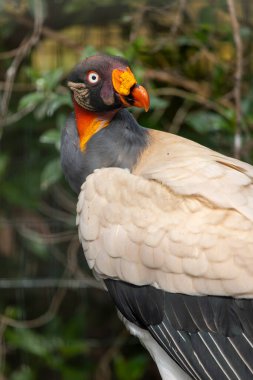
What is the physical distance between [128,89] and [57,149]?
1.53m

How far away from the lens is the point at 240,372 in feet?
7.87

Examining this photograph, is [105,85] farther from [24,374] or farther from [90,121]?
[24,374]

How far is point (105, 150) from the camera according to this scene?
2717 millimetres

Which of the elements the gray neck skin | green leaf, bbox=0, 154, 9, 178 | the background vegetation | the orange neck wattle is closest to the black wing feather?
the gray neck skin

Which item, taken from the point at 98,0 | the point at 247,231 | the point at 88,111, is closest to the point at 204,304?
the point at 247,231

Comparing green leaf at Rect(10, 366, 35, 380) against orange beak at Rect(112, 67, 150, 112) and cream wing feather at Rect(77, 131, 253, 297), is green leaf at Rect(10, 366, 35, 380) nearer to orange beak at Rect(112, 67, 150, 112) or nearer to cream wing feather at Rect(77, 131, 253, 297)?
cream wing feather at Rect(77, 131, 253, 297)

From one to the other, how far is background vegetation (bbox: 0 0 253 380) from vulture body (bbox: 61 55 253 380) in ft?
4.23

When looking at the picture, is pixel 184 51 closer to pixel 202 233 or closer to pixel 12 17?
pixel 12 17

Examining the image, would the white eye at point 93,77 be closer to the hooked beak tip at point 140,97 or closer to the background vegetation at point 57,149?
the hooked beak tip at point 140,97

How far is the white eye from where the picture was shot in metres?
2.62

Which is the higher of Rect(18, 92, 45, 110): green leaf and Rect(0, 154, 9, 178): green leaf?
Rect(18, 92, 45, 110): green leaf

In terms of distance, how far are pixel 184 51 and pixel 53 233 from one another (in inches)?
39.8

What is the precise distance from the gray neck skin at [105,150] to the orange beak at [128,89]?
171 mm

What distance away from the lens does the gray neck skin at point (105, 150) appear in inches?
106
